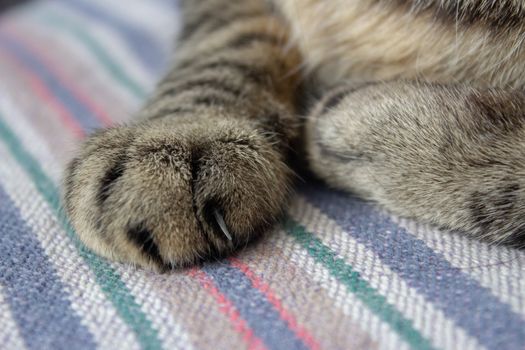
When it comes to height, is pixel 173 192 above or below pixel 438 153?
above

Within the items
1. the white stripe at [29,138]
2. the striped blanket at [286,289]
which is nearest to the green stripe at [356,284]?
the striped blanket at [286,289]

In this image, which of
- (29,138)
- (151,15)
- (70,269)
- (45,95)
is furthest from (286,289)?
(151,15)

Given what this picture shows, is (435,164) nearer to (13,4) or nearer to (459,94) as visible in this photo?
(459,94)

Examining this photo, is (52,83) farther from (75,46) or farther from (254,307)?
(254,307)

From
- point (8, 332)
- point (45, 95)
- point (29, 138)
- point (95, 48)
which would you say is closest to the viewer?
point (8, 332)

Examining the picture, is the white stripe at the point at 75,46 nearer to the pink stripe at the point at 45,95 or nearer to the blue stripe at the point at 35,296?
the pink stripe at the point at 45,95

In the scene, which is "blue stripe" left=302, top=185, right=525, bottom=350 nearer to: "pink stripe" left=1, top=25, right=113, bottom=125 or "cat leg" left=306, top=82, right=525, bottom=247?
"cat leg" left=306, top=82, right=525, bottom=247
